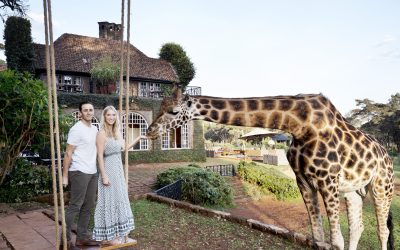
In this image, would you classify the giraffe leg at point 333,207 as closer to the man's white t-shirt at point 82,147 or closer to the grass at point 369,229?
the man's white t-shirt at point 82,147

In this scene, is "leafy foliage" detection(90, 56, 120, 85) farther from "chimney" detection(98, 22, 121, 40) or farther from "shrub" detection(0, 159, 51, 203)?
"shrub" detection(0, 159, 51, 203)

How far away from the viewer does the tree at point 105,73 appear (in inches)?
835

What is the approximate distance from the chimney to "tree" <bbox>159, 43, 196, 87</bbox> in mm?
3921

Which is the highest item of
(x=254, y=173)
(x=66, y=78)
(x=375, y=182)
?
(x=66, y=78)

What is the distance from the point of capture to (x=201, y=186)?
1079 cm

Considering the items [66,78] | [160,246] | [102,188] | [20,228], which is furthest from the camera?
[66,78]

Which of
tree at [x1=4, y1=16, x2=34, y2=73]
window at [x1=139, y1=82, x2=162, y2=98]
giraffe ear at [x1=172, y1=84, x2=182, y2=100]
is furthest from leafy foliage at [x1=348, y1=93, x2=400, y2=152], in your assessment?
giraffe ear at [x1=172, y1=84, x2=182, y2=100]

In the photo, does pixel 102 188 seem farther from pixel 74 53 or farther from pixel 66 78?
pixel 74 53

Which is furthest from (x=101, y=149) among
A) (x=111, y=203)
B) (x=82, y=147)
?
(x=111, y=203)

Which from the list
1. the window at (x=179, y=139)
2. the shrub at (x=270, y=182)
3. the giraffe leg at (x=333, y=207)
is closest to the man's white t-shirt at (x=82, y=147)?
the giraffe leg at (x=333, y=207)

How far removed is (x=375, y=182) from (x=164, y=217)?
170 inches

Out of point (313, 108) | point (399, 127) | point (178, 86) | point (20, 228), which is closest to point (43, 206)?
point (20, 228)

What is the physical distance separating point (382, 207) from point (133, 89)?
68.3 feet

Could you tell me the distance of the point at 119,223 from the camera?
4.41 meters
